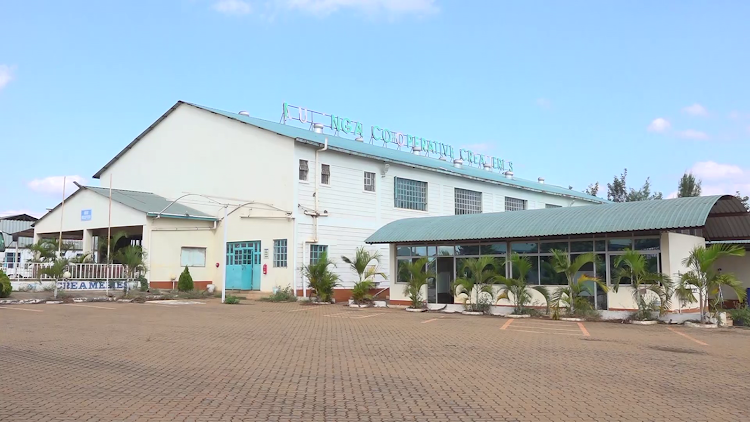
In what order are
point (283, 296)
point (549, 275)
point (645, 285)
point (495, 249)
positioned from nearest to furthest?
point (645, 285) < point (549, 275) < point (495, 249) < point (283, 296)

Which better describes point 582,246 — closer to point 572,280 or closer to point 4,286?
point 572,280

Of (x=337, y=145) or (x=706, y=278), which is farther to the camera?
(x=337, y=145)

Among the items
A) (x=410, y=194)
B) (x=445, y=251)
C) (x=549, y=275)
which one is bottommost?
(x=549, y=275)

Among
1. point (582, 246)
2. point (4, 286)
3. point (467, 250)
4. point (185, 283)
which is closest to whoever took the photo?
point (582, 246)

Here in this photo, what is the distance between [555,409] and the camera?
295 inches

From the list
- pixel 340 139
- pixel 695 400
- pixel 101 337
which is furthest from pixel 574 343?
pixel 340 139

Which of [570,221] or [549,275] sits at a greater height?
[570,221]

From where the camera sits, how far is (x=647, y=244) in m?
19.5

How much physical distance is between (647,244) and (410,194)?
52.5 ft

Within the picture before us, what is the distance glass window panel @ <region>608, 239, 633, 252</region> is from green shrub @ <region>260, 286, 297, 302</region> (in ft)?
42.0

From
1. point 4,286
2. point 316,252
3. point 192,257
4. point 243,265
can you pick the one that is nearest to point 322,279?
point 316,252

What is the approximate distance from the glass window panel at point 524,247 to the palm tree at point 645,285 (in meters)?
3.22

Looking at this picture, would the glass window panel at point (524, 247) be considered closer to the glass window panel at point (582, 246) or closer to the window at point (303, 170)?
the glass window panel at point (582, 246)

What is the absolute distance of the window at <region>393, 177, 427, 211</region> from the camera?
33.4 m
